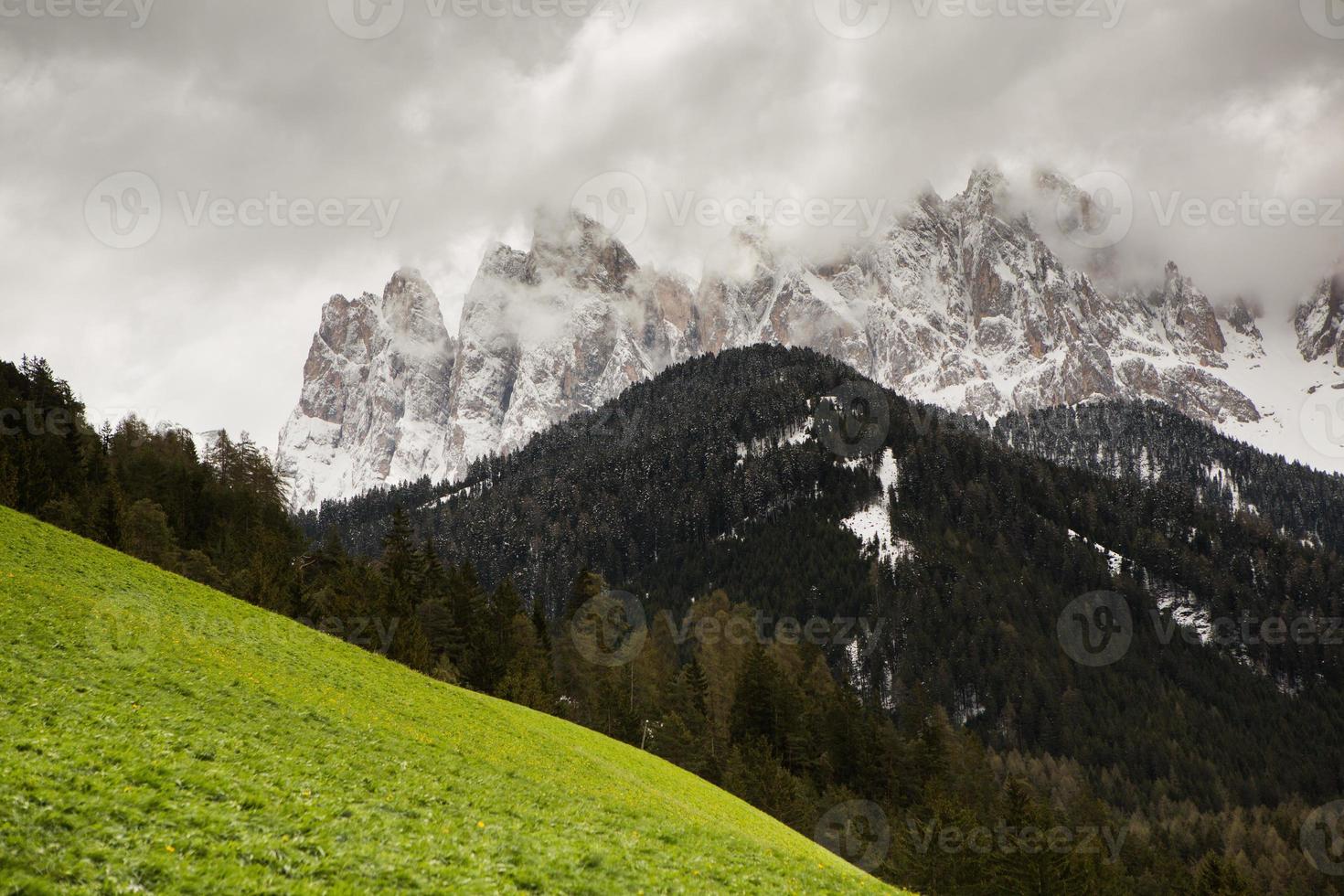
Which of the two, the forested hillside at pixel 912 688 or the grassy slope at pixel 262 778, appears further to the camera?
the forested hillside at pixel 912 688

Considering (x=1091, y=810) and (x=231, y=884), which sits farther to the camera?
(x=1091, y=810)

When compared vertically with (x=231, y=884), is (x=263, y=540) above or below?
above

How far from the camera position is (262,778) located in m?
18.6

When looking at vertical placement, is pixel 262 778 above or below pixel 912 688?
below

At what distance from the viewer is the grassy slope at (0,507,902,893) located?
13.6 metres

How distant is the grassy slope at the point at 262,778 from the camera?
44.7 feet

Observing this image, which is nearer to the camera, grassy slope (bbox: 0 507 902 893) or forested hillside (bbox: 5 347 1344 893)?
grassy slope (bbox: 0 507 902 893)

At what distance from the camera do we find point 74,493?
69.4 meters

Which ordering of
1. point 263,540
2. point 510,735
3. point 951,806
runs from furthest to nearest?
point 263,540 < point 951,806 < point 510,735

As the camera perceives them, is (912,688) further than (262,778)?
Yes

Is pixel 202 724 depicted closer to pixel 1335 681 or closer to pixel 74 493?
pixel 74 493

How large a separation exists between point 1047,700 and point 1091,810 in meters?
74.6

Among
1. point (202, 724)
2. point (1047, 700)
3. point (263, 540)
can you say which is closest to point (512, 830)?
point (202, 724)

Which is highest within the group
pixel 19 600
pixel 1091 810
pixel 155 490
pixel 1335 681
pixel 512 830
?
pixel 1335 681
